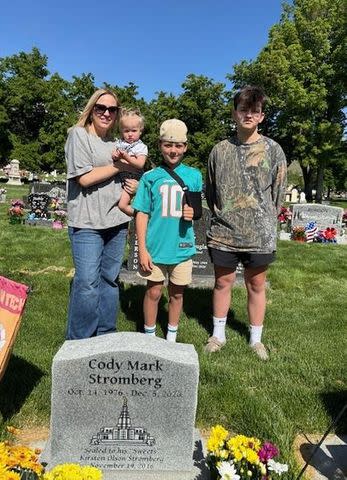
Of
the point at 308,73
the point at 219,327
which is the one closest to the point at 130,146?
the point at 219,327

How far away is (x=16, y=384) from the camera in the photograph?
361 centimetres

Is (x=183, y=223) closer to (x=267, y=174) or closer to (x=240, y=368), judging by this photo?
(x=267, y=174)

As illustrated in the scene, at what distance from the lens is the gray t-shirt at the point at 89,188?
3488 millimetres

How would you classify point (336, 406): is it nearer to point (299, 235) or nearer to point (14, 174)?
point (299, 235)

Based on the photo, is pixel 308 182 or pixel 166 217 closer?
pixel 166 217

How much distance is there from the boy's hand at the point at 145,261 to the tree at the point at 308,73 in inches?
1240

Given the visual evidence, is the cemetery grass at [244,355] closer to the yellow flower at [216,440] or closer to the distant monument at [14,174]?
the yellow flower at [216,440]

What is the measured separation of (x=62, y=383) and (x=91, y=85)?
136ft

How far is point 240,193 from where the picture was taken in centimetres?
409

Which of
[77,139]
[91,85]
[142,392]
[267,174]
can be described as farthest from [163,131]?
[91,85]

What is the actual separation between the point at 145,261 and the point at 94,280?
452mm

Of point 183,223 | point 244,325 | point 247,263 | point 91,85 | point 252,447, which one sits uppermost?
point 91,85

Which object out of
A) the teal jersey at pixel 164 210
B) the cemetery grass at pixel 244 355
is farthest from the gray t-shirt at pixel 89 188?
the cemetery grass at pixel 244 355

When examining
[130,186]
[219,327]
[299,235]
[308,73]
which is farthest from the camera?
[308,73]
